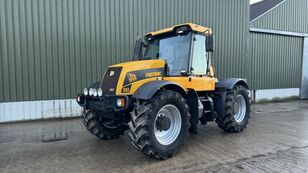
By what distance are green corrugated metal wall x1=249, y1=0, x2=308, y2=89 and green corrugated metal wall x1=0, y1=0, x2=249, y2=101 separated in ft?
15.1

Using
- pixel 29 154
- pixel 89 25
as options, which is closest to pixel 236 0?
pixel 89 25

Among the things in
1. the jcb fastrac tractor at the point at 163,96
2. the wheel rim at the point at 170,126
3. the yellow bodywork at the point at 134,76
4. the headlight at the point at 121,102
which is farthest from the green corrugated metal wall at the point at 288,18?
the headlight at the point at 121,102

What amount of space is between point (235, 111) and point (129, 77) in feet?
11.0

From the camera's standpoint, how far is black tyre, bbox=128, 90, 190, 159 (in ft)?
13.1

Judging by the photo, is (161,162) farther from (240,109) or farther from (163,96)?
(240,109)

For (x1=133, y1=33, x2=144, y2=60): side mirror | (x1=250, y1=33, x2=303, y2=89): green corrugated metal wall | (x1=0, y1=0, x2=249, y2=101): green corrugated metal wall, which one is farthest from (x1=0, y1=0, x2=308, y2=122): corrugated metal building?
(x1=133, y1=33, x2=144, y2=60): side mirror

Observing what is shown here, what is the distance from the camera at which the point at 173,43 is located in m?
5.41

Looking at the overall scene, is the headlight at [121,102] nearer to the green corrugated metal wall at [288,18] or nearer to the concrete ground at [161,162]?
the concrete ground at [161,162]

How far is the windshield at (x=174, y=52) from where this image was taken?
16.9ft

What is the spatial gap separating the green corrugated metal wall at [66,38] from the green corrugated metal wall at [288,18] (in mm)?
4796

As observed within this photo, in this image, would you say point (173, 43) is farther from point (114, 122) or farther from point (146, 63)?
point (114, 122)

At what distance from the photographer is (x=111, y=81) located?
15.2 feet

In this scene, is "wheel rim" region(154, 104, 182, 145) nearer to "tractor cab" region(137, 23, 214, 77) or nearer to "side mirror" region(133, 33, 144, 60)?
"tractor cab" region(137, 23, 214, 77)

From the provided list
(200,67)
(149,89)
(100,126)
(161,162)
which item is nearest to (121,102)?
(149,89)
